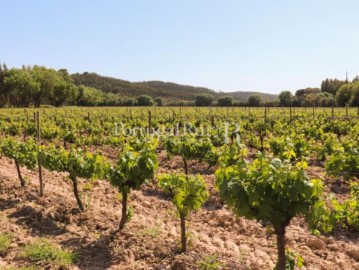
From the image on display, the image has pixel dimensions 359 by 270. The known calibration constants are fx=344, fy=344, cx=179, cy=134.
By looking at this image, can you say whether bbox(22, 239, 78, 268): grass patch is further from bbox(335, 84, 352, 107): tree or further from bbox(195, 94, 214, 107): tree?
bbox(195, 94, 214, 107): tree

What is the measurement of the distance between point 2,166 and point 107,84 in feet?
470

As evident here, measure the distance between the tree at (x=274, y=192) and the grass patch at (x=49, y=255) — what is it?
3.07m

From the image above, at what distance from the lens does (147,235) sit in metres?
6.53

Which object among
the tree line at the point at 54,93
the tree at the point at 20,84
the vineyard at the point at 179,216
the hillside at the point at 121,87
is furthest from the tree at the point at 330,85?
the vineyard at the point at 179,216

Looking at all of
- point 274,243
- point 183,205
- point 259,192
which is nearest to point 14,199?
point 183,205

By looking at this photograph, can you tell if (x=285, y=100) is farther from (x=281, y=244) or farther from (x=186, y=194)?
(x=281, y=244)

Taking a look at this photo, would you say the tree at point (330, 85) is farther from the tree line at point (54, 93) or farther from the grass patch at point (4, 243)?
the grass patch at point (4, 243)

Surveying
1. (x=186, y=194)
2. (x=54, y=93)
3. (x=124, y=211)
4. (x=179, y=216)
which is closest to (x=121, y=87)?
(x=54, y=93)

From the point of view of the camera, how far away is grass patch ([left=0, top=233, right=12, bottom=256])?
6.09m

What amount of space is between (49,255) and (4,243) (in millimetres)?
985

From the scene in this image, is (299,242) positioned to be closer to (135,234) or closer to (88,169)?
(135,234)

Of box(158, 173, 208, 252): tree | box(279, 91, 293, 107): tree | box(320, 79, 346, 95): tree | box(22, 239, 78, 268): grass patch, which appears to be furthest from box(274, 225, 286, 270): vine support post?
box(320, 79, 346, 95): tree

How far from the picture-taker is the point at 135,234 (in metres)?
6.52

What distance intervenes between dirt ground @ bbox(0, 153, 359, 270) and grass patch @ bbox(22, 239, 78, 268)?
0.13m
